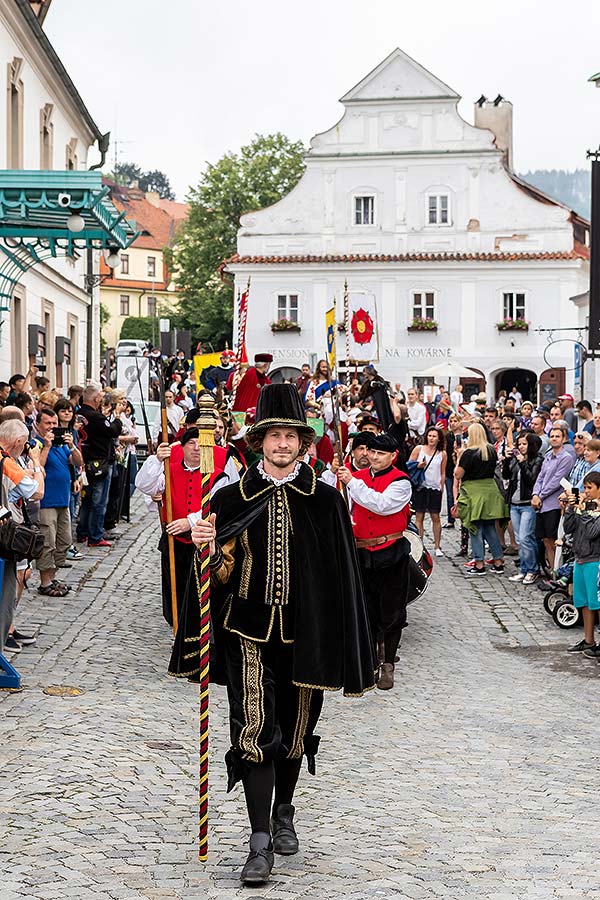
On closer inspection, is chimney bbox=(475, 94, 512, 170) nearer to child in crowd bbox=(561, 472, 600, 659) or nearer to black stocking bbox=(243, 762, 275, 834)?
child in crowd bbox=(561, 472, 600, 659)

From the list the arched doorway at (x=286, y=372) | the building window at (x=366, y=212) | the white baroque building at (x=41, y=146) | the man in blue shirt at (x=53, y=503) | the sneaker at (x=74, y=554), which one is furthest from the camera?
the arched doorway at (x=286, y=372)

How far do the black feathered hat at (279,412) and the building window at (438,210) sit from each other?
42.0 metres

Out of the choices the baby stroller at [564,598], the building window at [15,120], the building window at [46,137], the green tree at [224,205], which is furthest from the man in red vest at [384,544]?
the green tree at [224,205]

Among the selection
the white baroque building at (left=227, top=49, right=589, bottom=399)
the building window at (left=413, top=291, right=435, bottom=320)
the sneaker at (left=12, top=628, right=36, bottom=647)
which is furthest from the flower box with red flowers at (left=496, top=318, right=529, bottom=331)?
the sneaker at (left=12, top=628, right=36, bottom=647)

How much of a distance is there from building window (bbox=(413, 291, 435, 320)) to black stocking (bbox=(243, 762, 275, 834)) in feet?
138

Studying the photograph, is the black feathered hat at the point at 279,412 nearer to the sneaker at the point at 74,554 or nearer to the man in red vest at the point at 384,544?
the man in red vest at the point at 384,544

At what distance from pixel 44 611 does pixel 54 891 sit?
734cm

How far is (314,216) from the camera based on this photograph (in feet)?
157

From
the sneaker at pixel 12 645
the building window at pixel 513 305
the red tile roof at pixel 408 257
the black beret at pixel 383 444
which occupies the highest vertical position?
the red tile roof at pixel 408 257

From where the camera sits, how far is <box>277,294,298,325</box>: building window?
157 ft

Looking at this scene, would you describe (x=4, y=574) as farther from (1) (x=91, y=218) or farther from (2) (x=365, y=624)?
(1) (x=91, y=218)

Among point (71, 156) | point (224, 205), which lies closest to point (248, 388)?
point (71, 156)

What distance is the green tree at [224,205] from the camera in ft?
210

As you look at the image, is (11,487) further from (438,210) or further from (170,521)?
(438,210)
